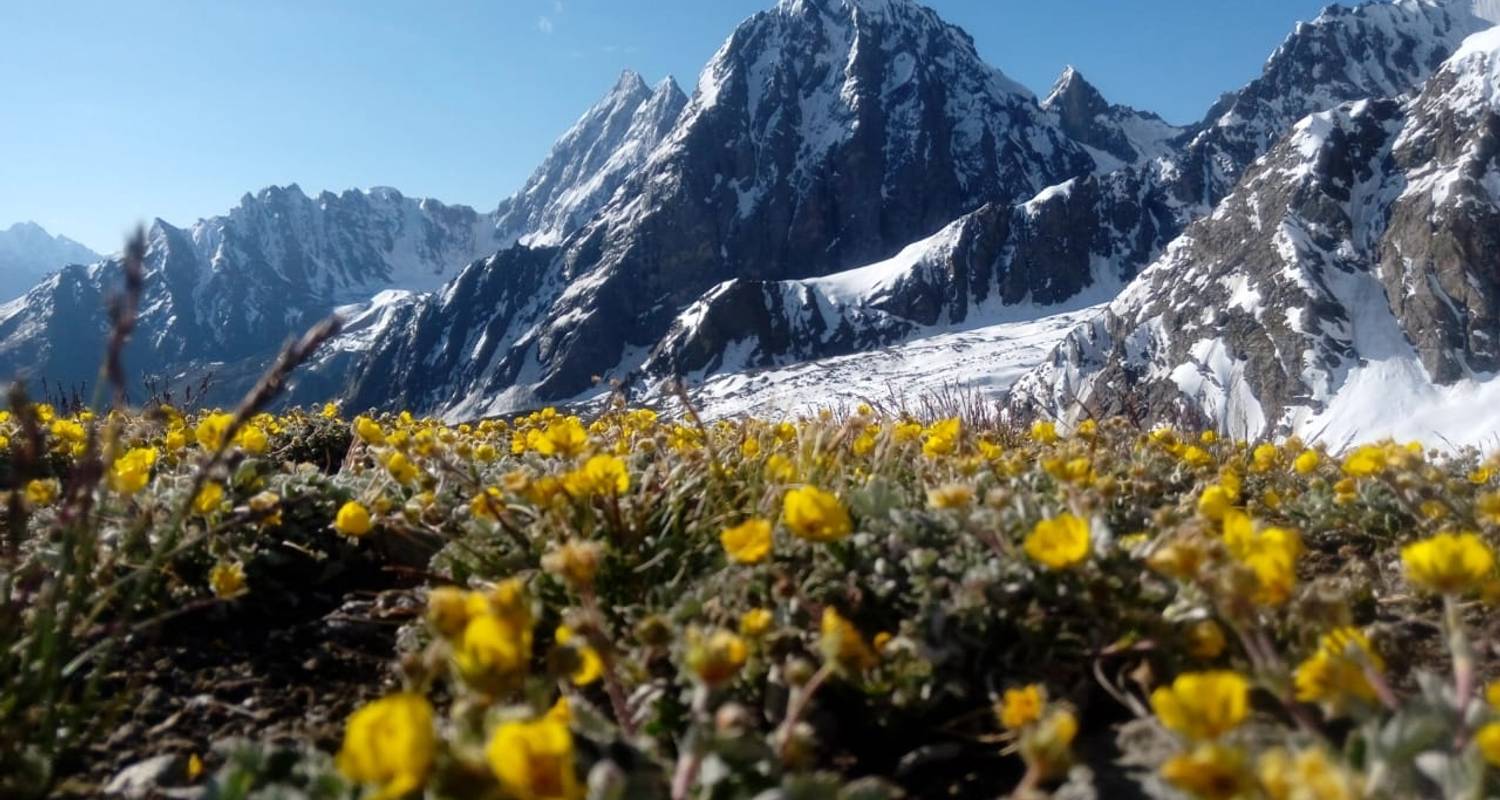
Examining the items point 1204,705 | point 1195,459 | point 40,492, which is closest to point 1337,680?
point 1204,705

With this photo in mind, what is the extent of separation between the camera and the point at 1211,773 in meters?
0.92

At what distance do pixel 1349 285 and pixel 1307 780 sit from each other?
4227 inches

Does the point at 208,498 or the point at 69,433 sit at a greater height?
the point at 69,433

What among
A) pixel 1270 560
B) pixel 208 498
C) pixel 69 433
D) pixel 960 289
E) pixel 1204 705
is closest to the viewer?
pixel 1204 705

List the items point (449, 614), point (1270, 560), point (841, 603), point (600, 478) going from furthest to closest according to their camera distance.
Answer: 1. point (600, 478)
2. point (841, 603)
3. point (1270, 560)
4. point (449, 614)

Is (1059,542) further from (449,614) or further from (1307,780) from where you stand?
(449,614)

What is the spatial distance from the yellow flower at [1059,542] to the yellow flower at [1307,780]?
555mm

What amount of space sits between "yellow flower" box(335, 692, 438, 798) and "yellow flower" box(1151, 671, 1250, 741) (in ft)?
2.58

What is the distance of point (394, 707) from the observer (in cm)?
92

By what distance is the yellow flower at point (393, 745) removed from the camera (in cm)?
88

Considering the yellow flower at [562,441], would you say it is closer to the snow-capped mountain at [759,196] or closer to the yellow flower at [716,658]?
the yellow flower at [716,658]

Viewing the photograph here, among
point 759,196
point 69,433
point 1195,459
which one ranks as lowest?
point 1195,459

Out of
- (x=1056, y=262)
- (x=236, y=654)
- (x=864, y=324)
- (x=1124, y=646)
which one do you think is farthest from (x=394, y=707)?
(x=1056, y=262)

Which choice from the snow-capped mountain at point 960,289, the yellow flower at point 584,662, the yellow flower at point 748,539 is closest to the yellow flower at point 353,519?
the yellow flower at point 584,662
